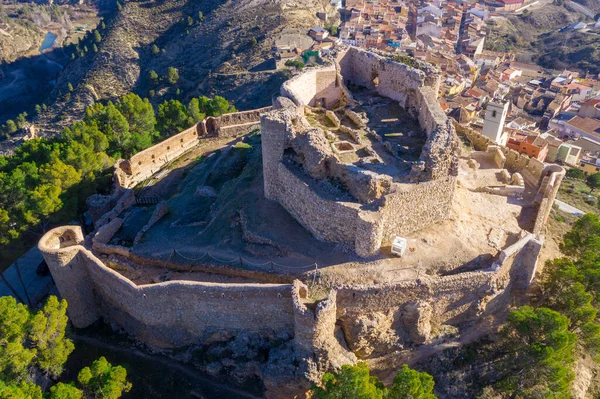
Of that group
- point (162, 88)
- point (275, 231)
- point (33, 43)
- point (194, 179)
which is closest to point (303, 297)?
point (275, 231)

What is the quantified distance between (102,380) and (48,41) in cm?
15798

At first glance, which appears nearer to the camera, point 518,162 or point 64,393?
point 64,393

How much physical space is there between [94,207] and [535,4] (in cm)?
14358

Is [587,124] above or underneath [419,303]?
underneath

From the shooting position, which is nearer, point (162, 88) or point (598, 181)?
point (598, 181)

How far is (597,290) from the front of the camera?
23.6 meters

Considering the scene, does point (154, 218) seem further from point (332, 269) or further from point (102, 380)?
point (332, 269)

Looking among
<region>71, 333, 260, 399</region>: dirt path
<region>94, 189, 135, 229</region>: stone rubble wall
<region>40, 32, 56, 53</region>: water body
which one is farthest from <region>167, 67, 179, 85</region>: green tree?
<region>40, 32, 56, 53</region>: water body

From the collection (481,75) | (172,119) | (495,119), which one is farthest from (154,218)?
(481,75)

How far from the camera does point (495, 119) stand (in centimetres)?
4694

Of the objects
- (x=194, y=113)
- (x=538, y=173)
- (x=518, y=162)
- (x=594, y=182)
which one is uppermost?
(x=538, y=173)

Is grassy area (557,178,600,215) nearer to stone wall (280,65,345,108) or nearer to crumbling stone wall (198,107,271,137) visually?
stone wall (280,65,345,108)

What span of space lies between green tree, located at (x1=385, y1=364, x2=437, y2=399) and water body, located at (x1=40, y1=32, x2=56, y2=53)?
15473 centimetres

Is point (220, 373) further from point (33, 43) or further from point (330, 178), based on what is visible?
point (33, 43)
